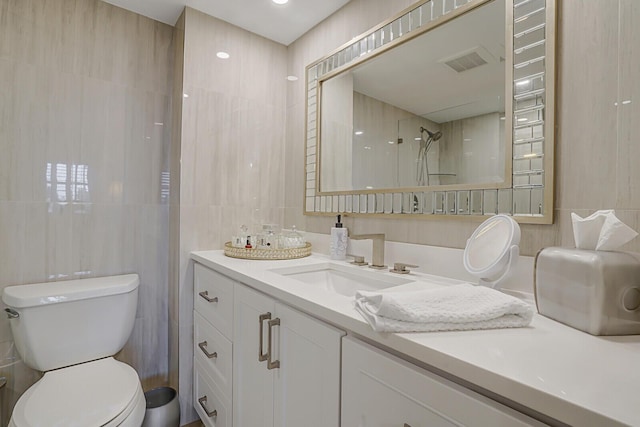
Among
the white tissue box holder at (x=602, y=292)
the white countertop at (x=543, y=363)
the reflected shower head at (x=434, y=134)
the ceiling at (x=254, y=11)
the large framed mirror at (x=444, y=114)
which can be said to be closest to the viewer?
the white countertop at (x=543, y=363)

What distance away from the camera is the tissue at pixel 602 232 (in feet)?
2.13

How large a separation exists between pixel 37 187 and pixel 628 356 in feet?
7.21

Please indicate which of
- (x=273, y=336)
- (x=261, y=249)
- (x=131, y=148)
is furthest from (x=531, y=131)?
(x=131, y=148)

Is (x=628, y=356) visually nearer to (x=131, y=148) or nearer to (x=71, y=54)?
(x=131, y=148)

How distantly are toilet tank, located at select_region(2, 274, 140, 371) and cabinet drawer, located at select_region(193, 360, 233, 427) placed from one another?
1.40 ft

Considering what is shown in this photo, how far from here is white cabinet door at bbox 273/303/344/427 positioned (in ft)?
2.63

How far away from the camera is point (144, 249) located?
6.04 feet

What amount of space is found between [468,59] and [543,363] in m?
1.03

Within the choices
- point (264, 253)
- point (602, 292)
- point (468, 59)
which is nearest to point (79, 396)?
point (264, 253)

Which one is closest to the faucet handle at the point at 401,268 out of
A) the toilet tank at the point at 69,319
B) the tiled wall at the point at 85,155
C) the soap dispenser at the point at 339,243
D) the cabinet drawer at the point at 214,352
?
the soap dispenser at the point at 339,243

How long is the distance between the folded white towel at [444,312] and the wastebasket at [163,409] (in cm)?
140

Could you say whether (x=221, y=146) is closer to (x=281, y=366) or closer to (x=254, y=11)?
(x=254, y=11)

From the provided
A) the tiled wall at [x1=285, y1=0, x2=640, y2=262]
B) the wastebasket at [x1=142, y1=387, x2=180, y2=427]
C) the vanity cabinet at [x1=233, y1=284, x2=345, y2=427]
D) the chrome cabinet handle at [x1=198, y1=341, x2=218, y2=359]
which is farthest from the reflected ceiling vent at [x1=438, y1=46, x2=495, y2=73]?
the wastebasket at [x1=142, y1=387, x2=180, y2=427]

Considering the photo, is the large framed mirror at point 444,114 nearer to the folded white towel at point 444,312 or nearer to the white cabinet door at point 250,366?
the folded white towel at point 444,312
